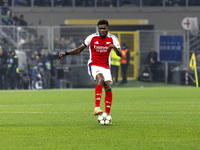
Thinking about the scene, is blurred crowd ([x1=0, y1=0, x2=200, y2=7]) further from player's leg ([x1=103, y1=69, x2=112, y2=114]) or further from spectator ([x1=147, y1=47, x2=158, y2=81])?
player's leg ([x1=103, y1=69, x2=112, y2=114])

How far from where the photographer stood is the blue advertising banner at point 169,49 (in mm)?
33125

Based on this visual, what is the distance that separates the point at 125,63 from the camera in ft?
108

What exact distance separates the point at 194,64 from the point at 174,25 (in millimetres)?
14387

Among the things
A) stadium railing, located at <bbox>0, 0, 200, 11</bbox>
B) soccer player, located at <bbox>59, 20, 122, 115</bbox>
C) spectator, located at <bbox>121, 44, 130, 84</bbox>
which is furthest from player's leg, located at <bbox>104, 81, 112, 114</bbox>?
stadium railing, located at <bbox>0, 0, 200, 11</bbox>

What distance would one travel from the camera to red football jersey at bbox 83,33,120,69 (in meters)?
11.5

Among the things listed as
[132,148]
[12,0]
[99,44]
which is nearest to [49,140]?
[132,148]

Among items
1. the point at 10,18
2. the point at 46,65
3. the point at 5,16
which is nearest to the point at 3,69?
the point at 46,65

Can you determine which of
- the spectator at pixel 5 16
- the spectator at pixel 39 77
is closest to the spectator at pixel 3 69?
the spectator at pixel 39 77

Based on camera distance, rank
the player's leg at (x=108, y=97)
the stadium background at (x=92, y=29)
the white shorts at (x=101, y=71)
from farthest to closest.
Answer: the stadium background at (x=92, y=29), the white shorts at (x=101, y=71), the player's leg at (x=108, y=97)

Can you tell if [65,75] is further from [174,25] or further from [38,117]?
[38,117]

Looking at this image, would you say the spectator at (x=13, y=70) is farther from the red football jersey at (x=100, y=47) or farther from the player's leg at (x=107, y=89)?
the player's leg at (x=107, y=89)

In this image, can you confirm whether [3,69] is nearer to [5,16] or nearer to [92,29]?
Result: [92,29]

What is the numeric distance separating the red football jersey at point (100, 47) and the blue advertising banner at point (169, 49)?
2156cm

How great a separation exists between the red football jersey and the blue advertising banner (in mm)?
21564
